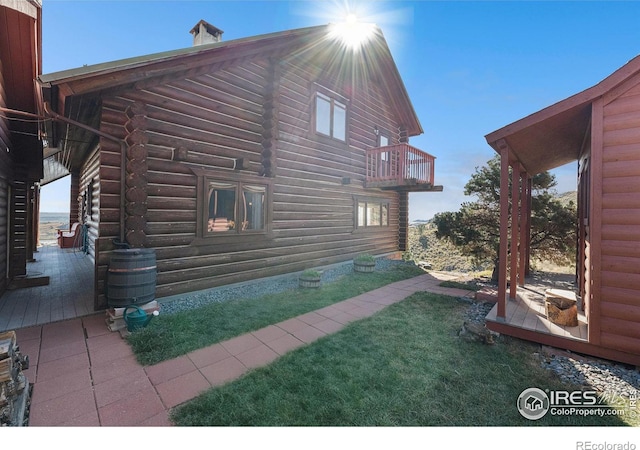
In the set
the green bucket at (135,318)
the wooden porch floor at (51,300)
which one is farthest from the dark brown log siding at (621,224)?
the wooden porch floor at (51,300)

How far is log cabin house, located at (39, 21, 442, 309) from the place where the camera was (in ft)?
14.6

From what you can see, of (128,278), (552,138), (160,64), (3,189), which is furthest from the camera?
(3,189)

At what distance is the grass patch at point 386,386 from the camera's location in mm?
2281

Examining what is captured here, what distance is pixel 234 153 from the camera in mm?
6004

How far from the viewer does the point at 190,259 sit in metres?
5.34

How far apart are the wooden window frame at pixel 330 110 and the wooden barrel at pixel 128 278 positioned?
566 cm

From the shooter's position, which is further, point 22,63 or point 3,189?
point 3,189

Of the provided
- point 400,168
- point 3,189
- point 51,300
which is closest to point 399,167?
point 400,168

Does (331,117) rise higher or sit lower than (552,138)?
higher

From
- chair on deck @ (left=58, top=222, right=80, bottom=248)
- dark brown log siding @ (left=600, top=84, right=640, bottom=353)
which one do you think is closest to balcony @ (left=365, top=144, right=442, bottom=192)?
dark brown log siding @ (left=600, top=84, right=640, bottom=353)

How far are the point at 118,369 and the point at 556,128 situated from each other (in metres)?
6.69

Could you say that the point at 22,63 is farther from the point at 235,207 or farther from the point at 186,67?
the point at 235,207

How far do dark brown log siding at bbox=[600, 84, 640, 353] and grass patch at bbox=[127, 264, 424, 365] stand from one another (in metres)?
3.94

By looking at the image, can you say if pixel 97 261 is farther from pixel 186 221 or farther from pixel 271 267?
pixel 271 267
